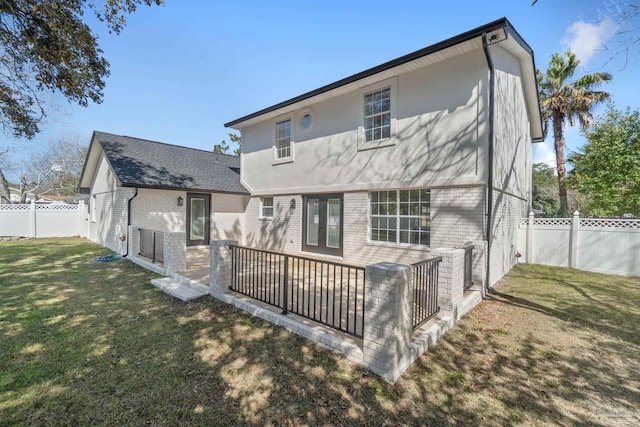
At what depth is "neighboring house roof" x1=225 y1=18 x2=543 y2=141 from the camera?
19.5 ft

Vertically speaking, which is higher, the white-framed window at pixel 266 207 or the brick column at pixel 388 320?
the white-framed window at pixel 266 207

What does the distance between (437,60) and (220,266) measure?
274 inches

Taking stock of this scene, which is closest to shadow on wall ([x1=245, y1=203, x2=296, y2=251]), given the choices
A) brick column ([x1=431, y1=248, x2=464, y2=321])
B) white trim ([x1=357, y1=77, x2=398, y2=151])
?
white trim ([x1=357, y1=77, x2=398, y2=151])

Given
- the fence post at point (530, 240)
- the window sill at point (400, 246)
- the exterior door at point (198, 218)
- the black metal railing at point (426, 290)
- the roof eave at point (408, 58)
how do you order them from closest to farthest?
the black metal railing at point (426, 290) → the roof eave at point (408, 58) → the window sill at point (400, 246) → the fence post at point (530, 240) → the exterior door at point (198, 218)

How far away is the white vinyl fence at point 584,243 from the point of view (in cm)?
820

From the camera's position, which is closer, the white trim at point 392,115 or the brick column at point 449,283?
the brick column at point 449,283

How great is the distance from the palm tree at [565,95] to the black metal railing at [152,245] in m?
19.6

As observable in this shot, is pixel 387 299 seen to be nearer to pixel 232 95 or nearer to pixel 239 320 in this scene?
pixel 239 320

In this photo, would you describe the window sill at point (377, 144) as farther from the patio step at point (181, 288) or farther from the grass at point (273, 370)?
the patio step at point (181, 288)

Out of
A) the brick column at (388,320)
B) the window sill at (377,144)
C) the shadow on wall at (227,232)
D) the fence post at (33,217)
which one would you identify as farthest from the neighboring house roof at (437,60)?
the fence post at (33,217)

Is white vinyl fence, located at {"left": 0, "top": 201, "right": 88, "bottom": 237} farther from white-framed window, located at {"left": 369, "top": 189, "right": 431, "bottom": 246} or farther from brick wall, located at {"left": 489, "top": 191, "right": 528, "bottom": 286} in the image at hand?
brick wall, located at {"left": 489, "top": 191, "right": 528, "bottom": 286}

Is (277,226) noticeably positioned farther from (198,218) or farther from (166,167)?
(166,167)

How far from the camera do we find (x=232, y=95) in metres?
19.5

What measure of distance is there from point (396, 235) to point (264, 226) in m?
6.18
